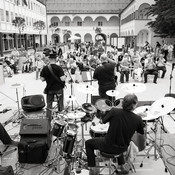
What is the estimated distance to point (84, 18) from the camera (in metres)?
Result: 59.1

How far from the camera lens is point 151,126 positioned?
6676mm

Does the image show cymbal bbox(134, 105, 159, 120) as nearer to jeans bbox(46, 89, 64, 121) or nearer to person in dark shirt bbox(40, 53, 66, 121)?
person in dark shirt bbox(40, 53, 66, 121)

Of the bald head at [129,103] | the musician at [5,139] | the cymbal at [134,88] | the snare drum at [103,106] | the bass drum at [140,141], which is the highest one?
the bald head at [129,103]

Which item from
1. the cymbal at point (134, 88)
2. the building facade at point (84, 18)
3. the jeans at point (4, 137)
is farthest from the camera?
the building facade at point (84, 18)

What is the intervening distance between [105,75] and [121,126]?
10.5 feet

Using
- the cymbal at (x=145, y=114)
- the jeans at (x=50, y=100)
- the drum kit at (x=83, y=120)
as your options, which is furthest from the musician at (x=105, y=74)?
the cymbal at (x=145, y=114)

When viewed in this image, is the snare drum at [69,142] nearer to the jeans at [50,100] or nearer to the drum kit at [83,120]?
the drum kit at [83,120]

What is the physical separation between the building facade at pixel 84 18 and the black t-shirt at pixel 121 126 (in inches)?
2146

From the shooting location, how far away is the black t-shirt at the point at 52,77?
6328mm

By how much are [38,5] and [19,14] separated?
13.5 meters

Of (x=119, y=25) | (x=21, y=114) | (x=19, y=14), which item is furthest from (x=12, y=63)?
(x=119, y=25)

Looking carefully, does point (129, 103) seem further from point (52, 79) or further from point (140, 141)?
point (52, 79)

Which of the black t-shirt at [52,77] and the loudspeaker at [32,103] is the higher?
the black t-shirt at [52,77]

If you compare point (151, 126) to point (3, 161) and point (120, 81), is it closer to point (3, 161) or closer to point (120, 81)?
point (3, 161)
